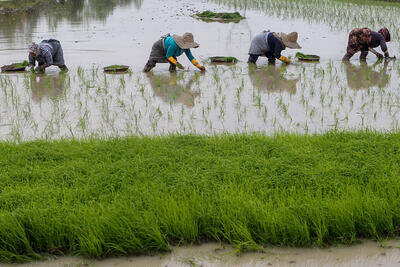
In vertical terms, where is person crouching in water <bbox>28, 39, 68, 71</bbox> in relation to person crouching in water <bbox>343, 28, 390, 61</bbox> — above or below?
below

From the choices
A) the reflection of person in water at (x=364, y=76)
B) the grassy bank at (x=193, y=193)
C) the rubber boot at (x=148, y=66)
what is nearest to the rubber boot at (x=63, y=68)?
the rubber boot at (x=148, y=66)

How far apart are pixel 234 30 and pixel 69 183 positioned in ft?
28.6

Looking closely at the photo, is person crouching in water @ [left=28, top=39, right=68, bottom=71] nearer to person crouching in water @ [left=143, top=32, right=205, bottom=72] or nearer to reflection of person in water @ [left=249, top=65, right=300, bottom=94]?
person crouching in water @ [left=143, top=32, right=205, bottom=72]

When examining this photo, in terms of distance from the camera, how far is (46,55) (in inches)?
269

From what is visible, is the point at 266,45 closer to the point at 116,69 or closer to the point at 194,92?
the point at 194,92

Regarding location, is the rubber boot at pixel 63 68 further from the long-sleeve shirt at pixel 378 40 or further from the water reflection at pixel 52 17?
the long-sleeve shirt at pixel 378 40

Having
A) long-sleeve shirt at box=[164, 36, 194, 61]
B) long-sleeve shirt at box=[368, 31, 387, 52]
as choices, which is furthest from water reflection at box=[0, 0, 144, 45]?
long-sleeve shirt at box=[368, 31, 387, 52]

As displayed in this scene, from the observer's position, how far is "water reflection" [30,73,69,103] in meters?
5.90

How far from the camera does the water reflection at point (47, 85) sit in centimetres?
590

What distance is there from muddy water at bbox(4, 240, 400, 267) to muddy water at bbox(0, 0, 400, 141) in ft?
6.28

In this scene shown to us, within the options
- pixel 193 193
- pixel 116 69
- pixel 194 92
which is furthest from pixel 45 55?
pixel 193 193

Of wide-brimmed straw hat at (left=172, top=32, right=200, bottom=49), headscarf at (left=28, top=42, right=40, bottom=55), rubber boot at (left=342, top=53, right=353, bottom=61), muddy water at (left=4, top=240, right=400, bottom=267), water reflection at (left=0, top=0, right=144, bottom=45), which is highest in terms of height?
water reflection at (left=0, top=0, right=144, bottom=45)

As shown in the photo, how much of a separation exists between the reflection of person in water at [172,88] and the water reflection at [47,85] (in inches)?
48.2

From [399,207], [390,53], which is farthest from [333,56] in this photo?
[399,207]
